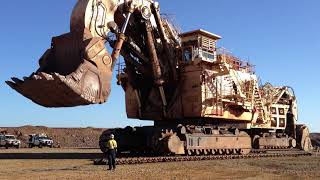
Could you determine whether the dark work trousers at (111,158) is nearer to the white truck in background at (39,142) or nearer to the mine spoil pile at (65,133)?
the white truck in background at (39,142)

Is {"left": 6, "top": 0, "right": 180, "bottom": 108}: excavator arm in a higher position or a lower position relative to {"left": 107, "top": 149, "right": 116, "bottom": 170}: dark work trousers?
higher

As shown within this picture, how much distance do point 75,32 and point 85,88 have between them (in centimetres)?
242

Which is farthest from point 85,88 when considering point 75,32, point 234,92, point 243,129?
point 243,129

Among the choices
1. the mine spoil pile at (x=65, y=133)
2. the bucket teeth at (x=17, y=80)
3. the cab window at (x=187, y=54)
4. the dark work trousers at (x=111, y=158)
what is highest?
the cab window at (x=187, y=54)

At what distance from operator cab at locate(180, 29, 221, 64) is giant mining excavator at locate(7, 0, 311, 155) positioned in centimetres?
5

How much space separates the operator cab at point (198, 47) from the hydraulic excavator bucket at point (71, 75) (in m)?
7.14

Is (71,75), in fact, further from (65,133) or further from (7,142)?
(65,133)

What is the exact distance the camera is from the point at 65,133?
72.2 metres

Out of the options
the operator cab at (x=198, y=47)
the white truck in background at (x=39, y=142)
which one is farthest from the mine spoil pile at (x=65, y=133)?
the operator cab at (x=198, y=47)

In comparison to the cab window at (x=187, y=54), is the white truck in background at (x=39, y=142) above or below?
below

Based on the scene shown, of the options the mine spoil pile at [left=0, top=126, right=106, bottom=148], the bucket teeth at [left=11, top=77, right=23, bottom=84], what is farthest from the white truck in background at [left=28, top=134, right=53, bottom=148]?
the bucket teeth at [left=11, top=77, right=23, bottom=84]

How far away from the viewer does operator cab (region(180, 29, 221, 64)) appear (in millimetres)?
24547

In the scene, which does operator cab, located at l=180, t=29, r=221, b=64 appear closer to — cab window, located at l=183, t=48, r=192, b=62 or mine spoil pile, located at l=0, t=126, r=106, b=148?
cab window, located at l=183, t=48, r=192, b=62

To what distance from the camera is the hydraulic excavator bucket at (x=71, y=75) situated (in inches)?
627
